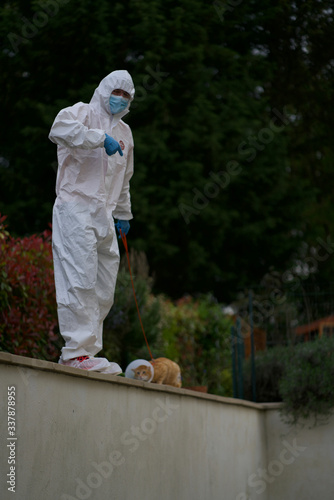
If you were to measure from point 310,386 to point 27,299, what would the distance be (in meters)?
2.78

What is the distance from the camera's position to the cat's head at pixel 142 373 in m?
5.88

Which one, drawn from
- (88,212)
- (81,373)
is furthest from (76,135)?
(81,373)

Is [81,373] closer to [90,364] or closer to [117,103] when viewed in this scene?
[90,364]

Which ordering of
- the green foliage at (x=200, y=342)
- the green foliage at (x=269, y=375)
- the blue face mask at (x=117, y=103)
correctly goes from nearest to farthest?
the blue face mask at (x=117, y=103) < the green foliage at (x=269, y=375) < the green foliage at (x=200, y=342)

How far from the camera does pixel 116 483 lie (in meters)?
4.39

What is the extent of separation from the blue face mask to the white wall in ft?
5.69

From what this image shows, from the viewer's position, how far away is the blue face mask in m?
5.23

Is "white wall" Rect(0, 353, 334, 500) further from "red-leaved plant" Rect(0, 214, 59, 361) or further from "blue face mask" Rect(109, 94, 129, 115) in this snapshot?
"blue face mask" Rect(109, 94, 129, 115)

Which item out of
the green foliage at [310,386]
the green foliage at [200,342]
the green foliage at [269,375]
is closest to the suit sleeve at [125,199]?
the green foliage at [310,386]

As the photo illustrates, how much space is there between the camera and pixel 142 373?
5902mm

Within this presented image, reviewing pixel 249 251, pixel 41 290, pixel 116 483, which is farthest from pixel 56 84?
pixel 116 483

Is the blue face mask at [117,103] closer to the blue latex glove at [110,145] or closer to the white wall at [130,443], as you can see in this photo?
the blue latex glove at [110,145]

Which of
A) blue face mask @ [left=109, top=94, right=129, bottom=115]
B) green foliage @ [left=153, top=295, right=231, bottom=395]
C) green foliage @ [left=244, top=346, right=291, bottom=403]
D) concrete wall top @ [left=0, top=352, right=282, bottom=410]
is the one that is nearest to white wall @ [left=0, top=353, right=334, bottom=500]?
concrete wall top @ [left=0, top=352, right=282, bottom=410]

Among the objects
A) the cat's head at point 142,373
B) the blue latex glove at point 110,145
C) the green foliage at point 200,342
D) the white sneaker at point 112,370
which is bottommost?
the green foliage at point 200,342
